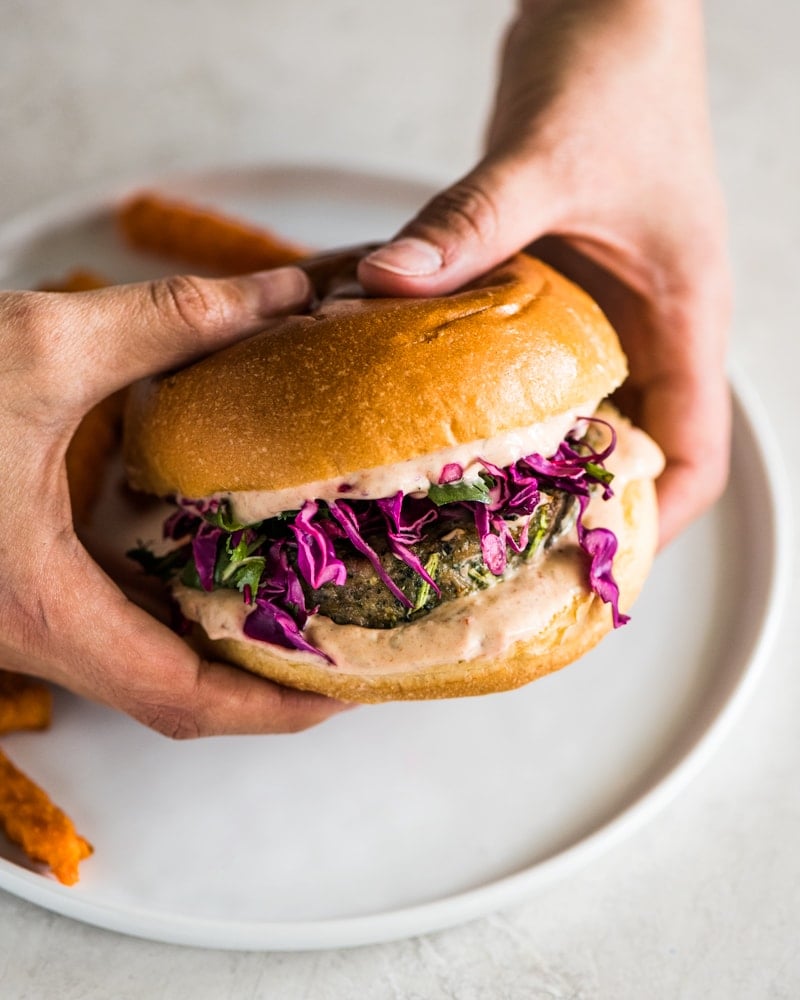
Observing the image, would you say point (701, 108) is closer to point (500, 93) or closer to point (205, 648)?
point (500, 93)

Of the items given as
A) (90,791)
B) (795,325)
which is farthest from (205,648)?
(795,325)

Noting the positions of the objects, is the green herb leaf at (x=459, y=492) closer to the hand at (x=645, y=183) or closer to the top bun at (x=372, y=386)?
the top bun at (x=372, y=386)

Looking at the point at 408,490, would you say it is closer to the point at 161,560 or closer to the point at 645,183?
the point at 161,560

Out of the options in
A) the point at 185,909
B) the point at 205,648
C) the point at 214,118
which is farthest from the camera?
the point at 214,118

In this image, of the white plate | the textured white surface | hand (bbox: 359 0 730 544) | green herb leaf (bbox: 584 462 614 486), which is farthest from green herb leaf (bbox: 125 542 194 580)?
hand (bbox: 359 0 730 544)

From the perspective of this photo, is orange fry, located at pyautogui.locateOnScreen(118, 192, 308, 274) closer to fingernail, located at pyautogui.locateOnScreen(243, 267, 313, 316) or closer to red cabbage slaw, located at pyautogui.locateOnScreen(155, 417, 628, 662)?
Result: fingernail, located at pyautogui.locateOnScreen(243, 267, 313, 316)

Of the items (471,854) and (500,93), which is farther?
(500,93)

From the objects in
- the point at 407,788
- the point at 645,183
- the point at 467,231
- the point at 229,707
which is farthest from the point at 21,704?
the point at 645,183
